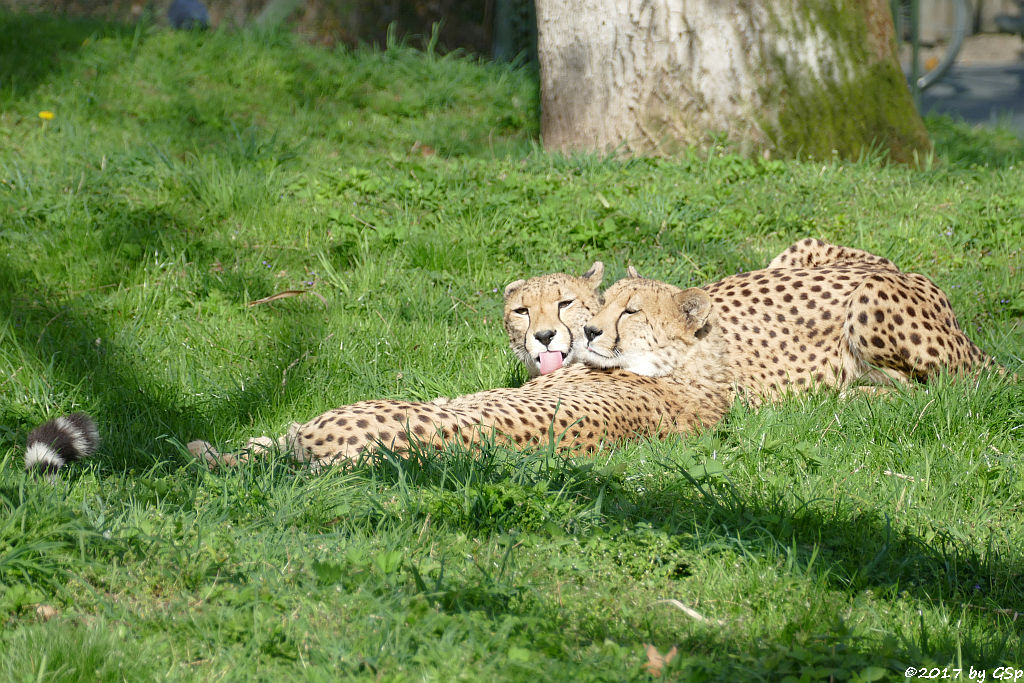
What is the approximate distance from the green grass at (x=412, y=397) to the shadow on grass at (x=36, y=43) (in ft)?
0.12

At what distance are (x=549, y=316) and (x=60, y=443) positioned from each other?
2205 millimetres

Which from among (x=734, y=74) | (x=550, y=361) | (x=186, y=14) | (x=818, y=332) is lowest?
(x=550, y=361)

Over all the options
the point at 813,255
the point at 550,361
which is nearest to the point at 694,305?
the point at 550,361

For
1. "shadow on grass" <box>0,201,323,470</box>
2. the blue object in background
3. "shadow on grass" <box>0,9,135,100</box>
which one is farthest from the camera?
the blue object in background

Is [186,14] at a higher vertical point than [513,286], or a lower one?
higher

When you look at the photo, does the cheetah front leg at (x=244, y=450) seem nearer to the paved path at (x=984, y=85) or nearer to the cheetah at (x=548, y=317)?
the cheetah at (x=548, y=317)

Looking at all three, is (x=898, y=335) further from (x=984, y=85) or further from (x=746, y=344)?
(x=984, y=85)

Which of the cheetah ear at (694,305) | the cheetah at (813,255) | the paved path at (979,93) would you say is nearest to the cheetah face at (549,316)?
the cheetah ear at (694,305)

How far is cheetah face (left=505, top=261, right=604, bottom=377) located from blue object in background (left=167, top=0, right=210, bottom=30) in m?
5.98

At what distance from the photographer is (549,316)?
15.8ft

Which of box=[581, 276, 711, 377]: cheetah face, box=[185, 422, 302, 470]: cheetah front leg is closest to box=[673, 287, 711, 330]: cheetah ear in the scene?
box=[581, 276, 711, 377]: cheetah face

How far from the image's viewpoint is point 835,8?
7.23m

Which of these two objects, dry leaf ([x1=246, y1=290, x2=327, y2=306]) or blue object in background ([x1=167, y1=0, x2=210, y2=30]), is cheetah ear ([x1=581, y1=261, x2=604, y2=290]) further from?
blue object in background ([x1=167, y1=0, x2=210, y2=30])

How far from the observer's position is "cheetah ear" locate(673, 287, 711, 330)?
4637 mm
